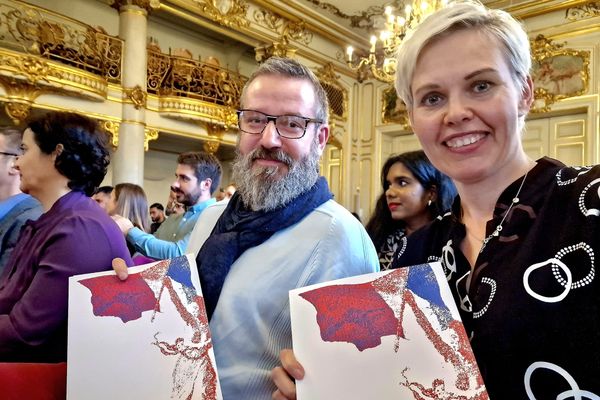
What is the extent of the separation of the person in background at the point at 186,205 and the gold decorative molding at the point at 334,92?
Result: 632 cm

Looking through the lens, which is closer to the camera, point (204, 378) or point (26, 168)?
point (204, 378)

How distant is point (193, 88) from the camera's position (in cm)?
800

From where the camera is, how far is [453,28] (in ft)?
3.13

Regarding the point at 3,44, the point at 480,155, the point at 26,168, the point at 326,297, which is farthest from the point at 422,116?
the point at 3,44

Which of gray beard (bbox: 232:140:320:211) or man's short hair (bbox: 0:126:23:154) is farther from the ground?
man's short hair (bbox: 0:126:23:154)

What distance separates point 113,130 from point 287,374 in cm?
664

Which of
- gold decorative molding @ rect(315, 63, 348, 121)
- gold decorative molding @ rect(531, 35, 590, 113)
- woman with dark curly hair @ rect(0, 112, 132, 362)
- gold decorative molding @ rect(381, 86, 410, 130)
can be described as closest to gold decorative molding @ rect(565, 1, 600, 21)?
gold decorative molding @ rect(531, 35, 590, 113)

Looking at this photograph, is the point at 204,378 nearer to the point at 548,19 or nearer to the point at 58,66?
the point at 58,66

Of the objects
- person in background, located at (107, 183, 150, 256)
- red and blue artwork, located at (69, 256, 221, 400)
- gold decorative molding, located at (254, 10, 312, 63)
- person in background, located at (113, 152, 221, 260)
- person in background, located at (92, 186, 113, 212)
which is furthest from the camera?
gold decorative molding, located at (254, 10, 312, 63)

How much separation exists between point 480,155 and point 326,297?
0.43 metres

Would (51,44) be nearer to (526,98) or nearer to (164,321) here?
(164,321)

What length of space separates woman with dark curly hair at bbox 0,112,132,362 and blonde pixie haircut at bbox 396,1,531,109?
1069 millimetres

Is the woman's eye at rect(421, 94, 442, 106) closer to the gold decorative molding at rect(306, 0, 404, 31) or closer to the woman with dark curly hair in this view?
the woman with dark curly hair

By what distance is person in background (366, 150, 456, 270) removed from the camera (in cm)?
266
